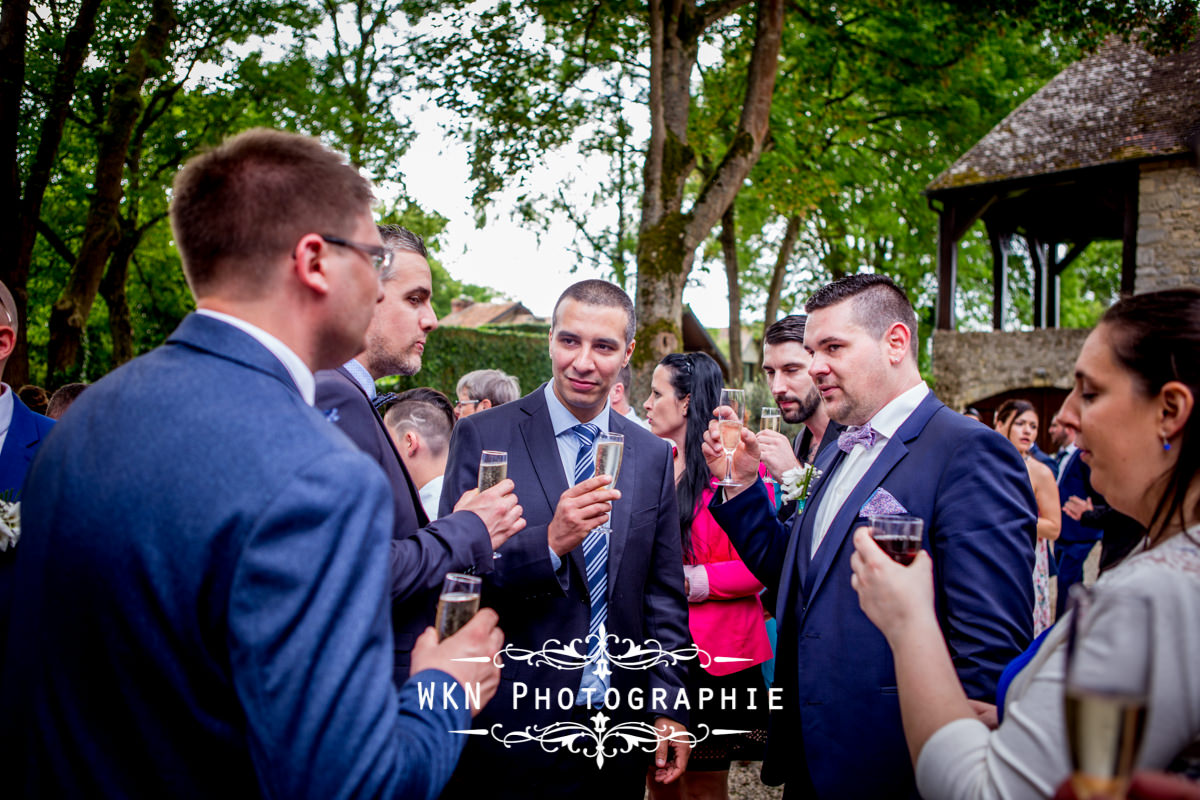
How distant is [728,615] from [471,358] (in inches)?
859

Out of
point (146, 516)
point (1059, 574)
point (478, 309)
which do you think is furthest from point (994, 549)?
point (478, 309)

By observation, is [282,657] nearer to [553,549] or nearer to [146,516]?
[146,516]

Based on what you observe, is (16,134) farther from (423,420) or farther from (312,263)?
(312,263)

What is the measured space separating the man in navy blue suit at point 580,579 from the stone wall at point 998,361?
19.9 m

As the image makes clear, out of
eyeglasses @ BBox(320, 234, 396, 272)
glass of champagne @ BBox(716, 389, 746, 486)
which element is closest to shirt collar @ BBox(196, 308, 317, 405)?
eyeglasses @ BBox(320, 234, 396, 272)

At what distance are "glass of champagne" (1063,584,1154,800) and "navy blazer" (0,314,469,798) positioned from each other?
3.56 feet

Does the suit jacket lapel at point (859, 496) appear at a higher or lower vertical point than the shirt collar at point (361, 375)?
lower

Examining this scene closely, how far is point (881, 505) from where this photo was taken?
2697 mm

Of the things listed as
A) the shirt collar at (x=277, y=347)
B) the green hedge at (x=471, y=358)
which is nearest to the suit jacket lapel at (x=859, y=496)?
the shirt collar at (x=277, y=347)

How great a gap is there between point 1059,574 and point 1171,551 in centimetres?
786

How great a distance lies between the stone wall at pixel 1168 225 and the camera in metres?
18.8

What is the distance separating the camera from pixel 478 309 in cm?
7769

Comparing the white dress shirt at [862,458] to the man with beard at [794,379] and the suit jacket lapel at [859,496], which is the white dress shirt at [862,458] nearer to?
the suit jacket lapel at [859,496]

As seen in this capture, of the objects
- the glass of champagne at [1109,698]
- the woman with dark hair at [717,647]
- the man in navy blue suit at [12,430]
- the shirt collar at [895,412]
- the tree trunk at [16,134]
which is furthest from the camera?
the tree trunk at [16,134]
